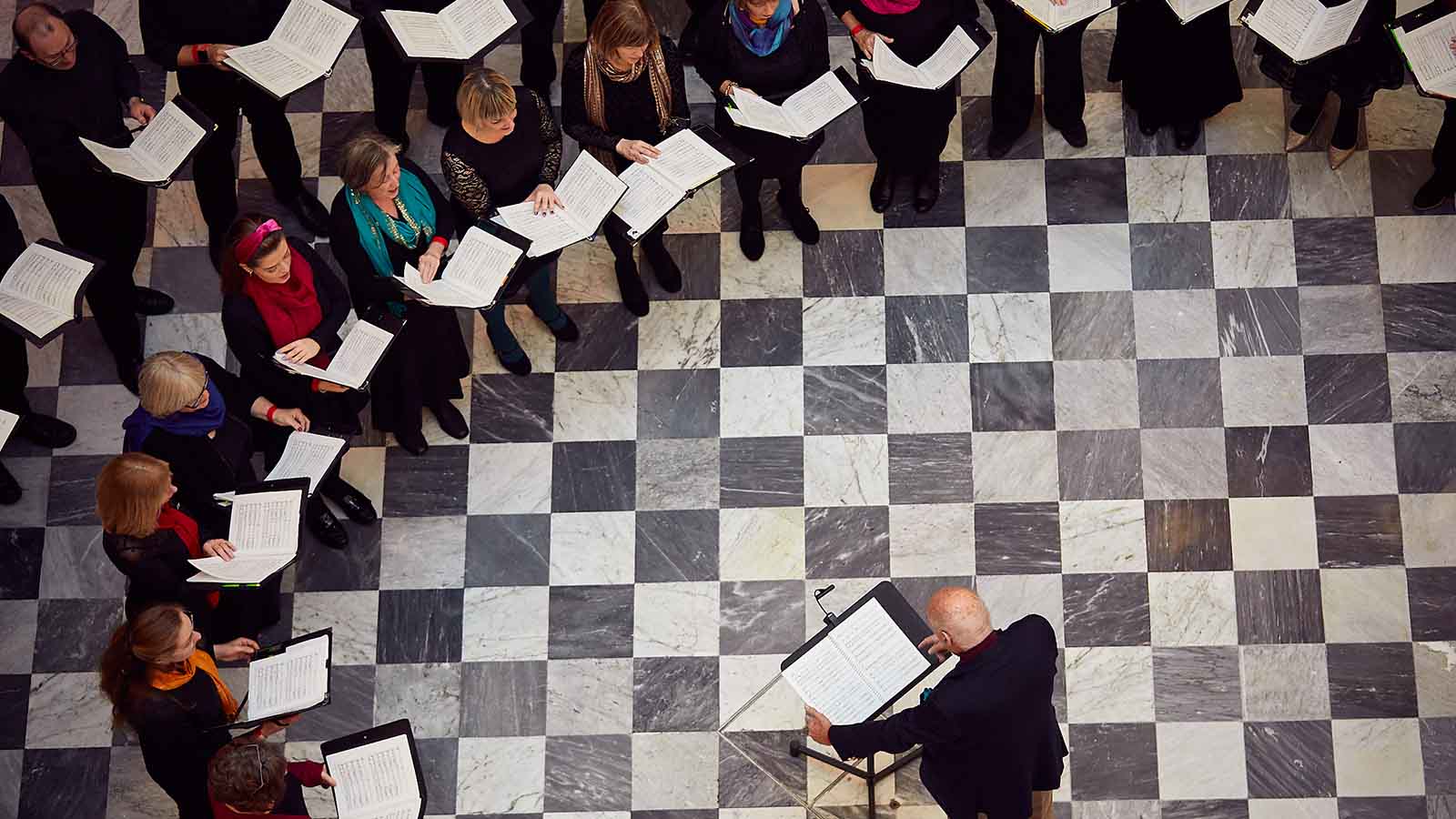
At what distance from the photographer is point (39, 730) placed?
5.92 m

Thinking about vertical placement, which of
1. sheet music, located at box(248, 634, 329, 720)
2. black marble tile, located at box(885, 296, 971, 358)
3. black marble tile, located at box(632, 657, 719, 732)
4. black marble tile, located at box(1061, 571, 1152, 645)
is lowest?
black marble tile, located at box(632, 657, 719, 732)

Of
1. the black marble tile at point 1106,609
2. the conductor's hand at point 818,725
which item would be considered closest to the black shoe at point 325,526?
the conductor's hand at point 818,725

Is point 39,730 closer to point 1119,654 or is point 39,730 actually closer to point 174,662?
point 174,662

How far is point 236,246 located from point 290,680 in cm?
162

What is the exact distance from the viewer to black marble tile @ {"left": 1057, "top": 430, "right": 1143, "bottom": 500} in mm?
6062

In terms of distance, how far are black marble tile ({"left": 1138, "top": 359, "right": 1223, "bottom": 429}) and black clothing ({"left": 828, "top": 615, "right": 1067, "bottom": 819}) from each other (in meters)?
1.93

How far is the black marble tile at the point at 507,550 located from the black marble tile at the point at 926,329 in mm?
1836

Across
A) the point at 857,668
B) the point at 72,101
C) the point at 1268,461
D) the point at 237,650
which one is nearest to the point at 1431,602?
the point at 1268,461

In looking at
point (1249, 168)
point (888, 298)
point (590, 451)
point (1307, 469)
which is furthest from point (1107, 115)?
point (590, 451)

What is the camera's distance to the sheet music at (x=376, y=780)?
15.6 feet

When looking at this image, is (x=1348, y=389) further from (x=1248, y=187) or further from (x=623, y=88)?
(x=623, y=88)

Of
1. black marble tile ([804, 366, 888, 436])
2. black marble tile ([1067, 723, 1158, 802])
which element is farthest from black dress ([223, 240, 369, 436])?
black marble tile ([1067, 723, 1158, 802])

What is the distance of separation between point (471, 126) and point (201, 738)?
2465 millimetres

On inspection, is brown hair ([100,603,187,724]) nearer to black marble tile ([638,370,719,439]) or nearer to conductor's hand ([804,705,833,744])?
conductor's hand ([804,705,833,744])
